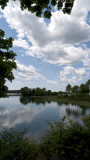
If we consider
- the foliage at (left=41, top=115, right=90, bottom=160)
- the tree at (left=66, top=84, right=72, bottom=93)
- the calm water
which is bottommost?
the calm water

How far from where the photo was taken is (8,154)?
11.9ft

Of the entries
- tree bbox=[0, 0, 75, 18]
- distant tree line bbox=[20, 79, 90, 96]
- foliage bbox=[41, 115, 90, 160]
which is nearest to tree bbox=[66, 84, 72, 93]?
distant tree line bbox=[20, 79, 90, 96]

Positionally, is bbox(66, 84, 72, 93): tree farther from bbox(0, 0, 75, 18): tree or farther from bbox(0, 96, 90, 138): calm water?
bbox(0, 0, 75, 18): tree

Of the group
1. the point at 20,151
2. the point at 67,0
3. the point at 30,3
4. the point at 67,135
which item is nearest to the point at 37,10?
the point at 30,3

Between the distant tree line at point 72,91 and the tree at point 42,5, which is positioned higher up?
the tree at point 42,5

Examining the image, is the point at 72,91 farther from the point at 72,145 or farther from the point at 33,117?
the point at 72,145

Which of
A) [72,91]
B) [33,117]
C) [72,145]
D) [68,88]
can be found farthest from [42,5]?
[68,88]

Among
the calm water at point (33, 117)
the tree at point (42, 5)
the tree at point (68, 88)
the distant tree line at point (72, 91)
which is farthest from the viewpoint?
the tree at point (68, 88)

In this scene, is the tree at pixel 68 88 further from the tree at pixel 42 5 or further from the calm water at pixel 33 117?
the tree at pixel 42 5

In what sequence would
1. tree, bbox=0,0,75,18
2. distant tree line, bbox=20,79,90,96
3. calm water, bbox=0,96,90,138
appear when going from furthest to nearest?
distant tree line, bbox=20,79,90,96 → calm water, bbox=0,96,90,138 → tree, bbox=0,0,75,18

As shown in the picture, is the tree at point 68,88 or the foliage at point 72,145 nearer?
the foliage at point 72,145

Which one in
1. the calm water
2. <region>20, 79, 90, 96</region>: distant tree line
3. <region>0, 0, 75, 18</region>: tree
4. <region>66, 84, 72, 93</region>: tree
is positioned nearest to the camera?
<region>0, 0, 75, 18</region>: tree

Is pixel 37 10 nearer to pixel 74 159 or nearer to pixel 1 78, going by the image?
pixel 1 78

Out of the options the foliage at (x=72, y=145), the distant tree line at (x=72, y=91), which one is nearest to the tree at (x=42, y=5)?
the foliage at (x=72, y=145)
